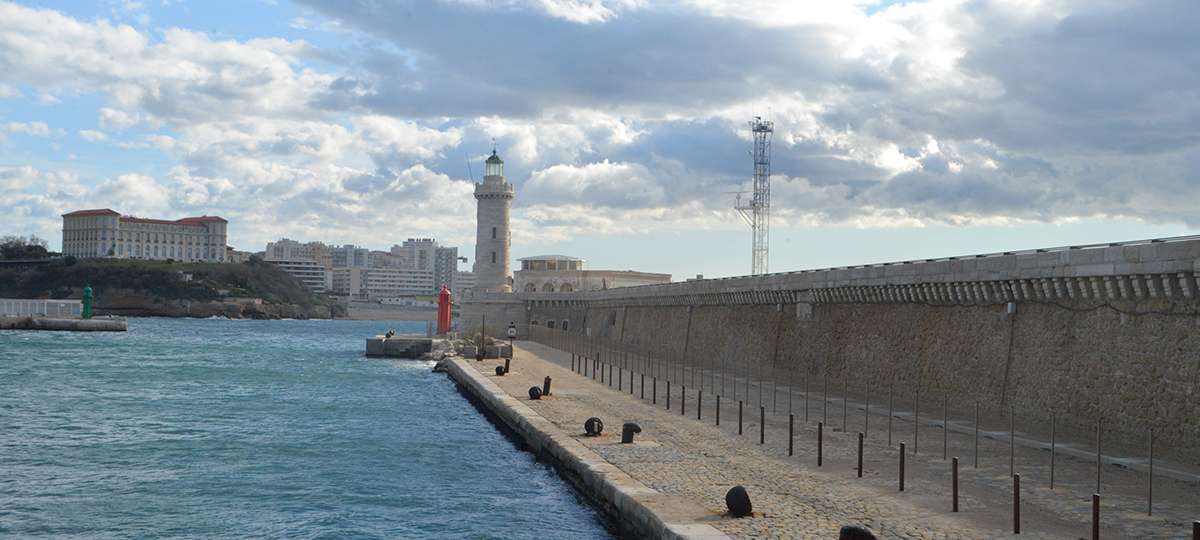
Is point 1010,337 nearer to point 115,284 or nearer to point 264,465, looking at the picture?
point 264,465

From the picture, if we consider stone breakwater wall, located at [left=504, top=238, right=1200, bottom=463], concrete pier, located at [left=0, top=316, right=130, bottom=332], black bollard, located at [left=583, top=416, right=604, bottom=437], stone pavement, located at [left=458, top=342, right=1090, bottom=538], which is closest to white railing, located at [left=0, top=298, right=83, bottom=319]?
concrete pier, located at [left=0, top=316, right=130, bottom=332]

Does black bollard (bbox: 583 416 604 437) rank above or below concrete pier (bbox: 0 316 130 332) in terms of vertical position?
above

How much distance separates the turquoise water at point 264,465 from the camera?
62.6ft

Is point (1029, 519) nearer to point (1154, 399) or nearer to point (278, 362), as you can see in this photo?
point (1154, 399)

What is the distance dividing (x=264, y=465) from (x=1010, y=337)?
1886cm

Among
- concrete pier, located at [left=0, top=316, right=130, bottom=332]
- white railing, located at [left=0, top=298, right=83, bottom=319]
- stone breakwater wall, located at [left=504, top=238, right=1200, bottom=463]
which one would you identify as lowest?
concrete pier, located at [left=0, top=316, right=130, bottom=332]

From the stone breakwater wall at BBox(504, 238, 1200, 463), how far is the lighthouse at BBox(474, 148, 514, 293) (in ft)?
154

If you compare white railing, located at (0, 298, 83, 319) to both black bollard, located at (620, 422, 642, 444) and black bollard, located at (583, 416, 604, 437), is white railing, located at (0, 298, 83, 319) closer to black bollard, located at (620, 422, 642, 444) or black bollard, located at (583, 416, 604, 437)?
black bollard, located at (583, 416, 604, 437)

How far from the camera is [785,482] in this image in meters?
18.3

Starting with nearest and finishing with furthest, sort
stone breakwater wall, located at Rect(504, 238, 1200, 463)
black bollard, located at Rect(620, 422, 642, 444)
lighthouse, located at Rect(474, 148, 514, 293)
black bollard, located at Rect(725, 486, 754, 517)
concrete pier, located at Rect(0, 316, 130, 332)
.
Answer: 1. black bollard, located at Rect(725, 486, 754, 517)
2. stone breakwater wall, located at Rect(504, 238, 1200, 463)
3. black bollard, located at Rect(620, 422, 642, 444)
4. lighthouse, located at Rect(474, 148, 514, 293)
5. concrete pier, located at Rect(0, 316, 130, 332)

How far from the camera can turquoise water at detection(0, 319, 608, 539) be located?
1909 centimetres

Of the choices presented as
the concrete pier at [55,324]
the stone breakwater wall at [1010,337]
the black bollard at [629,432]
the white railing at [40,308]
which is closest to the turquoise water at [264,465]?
the black bollard at [629,432]

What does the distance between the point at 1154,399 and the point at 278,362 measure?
5639 centimetres

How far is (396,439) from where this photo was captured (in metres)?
30.4
